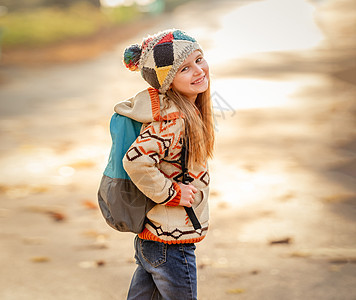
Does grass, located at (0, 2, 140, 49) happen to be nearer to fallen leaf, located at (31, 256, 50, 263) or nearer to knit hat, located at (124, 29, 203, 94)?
fallen leaf, located at (31, 256, 50, 263)

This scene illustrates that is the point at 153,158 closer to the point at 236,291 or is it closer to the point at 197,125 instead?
the point at 197,125

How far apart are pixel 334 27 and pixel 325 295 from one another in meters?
13.4

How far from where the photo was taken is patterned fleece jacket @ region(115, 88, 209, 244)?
2.31 meters

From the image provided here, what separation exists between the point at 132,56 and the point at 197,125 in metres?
0.41

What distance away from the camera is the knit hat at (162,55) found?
93.1 inches

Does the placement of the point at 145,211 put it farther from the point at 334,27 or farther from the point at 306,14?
the point at 306,14

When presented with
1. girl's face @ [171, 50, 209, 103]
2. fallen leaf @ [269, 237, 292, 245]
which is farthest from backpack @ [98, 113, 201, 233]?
fallen leaf @ [269, 237, 292, 245]

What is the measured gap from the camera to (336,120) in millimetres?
7184

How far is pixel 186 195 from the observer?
7.83 feet

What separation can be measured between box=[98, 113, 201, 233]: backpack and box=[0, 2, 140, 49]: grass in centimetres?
1204

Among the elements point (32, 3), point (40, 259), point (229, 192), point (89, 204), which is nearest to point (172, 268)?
point (40, 259)

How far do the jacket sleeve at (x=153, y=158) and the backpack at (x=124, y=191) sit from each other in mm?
95

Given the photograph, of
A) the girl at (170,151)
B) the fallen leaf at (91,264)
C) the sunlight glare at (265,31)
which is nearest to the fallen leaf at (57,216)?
the fallen leaf at (91,264)

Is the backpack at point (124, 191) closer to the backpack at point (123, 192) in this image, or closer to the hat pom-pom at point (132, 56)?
the backpack at point (123, 192)
